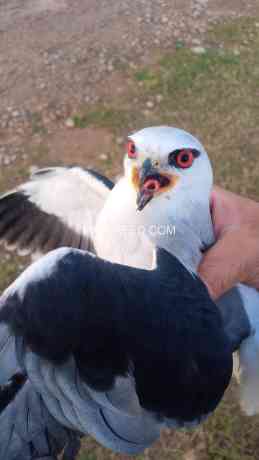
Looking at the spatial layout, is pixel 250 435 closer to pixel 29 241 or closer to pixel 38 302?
pixel 29 241

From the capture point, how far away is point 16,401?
231 cm

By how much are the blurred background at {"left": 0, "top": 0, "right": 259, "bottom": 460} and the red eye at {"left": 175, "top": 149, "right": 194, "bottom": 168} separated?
237 cm

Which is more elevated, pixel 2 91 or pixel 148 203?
pixel 148 203

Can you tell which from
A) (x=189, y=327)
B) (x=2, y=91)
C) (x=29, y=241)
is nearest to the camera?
(x=189, y=327)

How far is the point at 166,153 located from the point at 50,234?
52.8 inches

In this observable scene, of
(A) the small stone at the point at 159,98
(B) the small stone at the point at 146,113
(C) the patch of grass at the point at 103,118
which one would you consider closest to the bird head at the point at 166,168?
(C) the patch of grass at the point at 103,118

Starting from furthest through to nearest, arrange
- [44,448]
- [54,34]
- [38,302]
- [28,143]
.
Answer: [54,34] → [28,143] → [44,448] → [38,302]

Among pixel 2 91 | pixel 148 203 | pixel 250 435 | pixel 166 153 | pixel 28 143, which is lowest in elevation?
pixel 250 435

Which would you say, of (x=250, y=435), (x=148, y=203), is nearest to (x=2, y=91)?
(x=148, y=203)

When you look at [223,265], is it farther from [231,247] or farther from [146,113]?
[146,113]

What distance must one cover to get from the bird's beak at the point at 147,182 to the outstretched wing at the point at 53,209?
2.37 ft

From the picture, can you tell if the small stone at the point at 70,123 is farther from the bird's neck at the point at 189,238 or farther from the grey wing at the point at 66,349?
the grey wing at the point at 66,349

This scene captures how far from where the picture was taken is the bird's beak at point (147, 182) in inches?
112

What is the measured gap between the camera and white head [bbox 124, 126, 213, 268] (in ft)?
9.39
